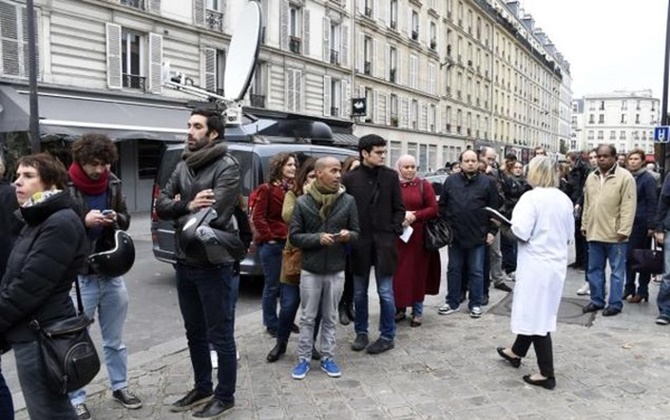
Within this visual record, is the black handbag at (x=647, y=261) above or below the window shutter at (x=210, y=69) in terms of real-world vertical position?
below

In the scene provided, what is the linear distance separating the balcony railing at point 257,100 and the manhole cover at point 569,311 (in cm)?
1842

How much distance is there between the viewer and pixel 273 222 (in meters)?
5.48

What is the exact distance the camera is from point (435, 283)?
628 cm

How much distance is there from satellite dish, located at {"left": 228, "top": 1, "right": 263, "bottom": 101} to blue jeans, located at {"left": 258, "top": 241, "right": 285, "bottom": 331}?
6.62 meters

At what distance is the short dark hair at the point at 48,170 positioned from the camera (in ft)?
9.65

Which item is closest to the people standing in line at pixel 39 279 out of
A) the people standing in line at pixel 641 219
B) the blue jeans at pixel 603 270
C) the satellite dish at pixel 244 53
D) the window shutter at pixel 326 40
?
the blue jeans at pixel 603 270

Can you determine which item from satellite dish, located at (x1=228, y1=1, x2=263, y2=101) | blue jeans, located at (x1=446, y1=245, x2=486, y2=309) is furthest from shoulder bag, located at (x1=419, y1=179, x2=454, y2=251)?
satellite dish, located at (x1=228, y1=1, x2=263, y2=101)

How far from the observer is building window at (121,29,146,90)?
18938 mm

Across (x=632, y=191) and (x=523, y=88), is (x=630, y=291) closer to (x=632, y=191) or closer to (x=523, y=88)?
(x=632, y=191)

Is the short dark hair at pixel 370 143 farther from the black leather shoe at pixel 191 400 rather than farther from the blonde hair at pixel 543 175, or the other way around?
the black leather shoe at pixel 191 400

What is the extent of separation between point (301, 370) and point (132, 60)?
1733cm

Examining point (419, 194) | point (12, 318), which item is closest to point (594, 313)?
point (419, 194)

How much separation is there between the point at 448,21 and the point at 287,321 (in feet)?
140

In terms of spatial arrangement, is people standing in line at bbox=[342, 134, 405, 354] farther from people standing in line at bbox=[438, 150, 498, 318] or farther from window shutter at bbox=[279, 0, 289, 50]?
window shutter at bbox=[279, 0, 289, 50]
